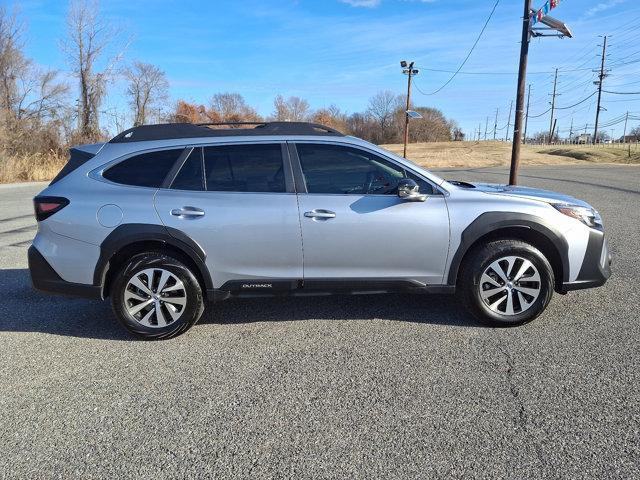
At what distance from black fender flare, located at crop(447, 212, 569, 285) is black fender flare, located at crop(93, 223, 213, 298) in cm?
221

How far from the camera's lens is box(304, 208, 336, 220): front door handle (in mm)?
4133

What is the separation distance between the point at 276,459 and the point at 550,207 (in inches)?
127

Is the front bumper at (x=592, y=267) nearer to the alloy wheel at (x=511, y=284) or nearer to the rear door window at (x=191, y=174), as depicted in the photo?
the alloy wheel at (x=511, y=284)

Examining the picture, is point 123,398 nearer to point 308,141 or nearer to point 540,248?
point 308,141

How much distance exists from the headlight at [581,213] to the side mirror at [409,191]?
129cm

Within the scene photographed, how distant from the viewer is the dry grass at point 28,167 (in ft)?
73.3

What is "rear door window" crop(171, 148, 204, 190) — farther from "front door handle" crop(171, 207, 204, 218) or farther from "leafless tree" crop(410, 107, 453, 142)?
"leafless tree" crop(410, 107, 453, 142)

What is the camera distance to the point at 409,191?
4.14m

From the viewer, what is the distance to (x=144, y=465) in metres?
2.55

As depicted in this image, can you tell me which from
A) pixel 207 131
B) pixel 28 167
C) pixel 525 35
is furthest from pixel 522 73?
pixel 28 167

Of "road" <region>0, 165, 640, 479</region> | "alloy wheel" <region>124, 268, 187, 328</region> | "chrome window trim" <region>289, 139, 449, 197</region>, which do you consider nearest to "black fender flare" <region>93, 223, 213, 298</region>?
"alloy wheel" <region>124, 268, 187, 328</region>

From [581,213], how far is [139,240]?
12.8 ft

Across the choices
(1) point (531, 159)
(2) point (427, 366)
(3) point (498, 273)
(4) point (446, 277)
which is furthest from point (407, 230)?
(1) point (531, 159)

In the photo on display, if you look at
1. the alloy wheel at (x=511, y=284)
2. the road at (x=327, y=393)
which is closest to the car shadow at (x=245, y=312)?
the road at (x=327, y=393)
